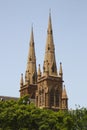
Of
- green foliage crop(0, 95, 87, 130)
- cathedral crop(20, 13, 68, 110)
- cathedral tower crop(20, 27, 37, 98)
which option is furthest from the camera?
cathedral tower crop(20, 27, 37, 98)

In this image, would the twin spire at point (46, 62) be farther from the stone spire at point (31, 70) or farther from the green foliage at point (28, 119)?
the green foliage at point (28, 119)

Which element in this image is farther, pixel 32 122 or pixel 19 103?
pixel 19 103

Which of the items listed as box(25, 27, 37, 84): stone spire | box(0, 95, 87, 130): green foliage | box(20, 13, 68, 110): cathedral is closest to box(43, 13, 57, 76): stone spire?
box(20, 13, 68, 110): cathedral

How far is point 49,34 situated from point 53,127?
42.8 meters

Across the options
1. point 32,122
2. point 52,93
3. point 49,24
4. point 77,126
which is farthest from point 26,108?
point 49,24

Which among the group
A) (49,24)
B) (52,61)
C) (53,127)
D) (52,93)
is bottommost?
(53,127)

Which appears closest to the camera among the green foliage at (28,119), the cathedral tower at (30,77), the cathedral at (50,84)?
the green foliage at (28,119)

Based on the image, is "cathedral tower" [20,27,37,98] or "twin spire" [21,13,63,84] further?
"cathedral tower" [20,27,37,98]

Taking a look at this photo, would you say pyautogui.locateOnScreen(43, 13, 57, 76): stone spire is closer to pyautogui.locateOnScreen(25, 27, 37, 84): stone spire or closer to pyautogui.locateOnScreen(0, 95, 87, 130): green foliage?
pyautogui.locateOnScreen(25, 27, 37, 84): stone spire

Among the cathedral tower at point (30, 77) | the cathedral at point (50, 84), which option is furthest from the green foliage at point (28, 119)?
the cathedral tower at point (30, 77)

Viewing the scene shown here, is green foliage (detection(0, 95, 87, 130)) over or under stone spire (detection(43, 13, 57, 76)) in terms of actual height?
under

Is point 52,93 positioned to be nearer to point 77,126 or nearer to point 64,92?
point 64,92

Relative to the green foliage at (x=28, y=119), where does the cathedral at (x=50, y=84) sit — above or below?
above

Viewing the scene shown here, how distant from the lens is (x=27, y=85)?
105 meters
